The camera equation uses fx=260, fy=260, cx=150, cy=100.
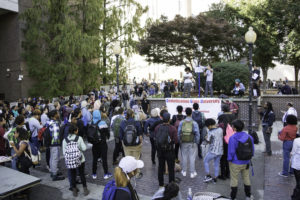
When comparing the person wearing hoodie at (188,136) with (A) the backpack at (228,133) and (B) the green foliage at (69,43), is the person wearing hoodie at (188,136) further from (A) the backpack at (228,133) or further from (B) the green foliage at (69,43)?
(B) the green foliage at (69,43)

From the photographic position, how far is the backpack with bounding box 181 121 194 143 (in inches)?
262

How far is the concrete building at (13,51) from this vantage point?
69.7 ft

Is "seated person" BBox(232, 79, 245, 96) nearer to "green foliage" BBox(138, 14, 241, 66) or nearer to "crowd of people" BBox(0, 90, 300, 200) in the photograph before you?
"green foliage" BBox(138, 14, 241, 66)

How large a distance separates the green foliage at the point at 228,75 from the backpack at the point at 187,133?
33.7 ft

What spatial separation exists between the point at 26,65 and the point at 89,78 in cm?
528

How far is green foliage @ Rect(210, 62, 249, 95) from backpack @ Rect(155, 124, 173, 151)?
1107cm

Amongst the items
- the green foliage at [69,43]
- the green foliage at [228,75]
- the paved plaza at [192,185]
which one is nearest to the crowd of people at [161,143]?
the paved plaza at [192,185]

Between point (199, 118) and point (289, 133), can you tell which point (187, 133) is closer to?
point (199, 118)

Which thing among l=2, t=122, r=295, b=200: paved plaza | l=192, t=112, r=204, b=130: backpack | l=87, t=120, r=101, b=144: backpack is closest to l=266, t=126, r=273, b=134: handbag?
l=2, t=122, r=295, b=200: paved plaza

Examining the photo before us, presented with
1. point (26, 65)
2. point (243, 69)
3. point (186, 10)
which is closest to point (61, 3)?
point (26, 65)

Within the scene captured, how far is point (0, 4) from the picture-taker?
64.9 feet

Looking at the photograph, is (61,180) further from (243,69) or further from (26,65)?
(26,65)

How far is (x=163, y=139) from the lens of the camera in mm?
5957

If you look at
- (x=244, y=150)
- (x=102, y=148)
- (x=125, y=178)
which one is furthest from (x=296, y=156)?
(x=102, y=148)
